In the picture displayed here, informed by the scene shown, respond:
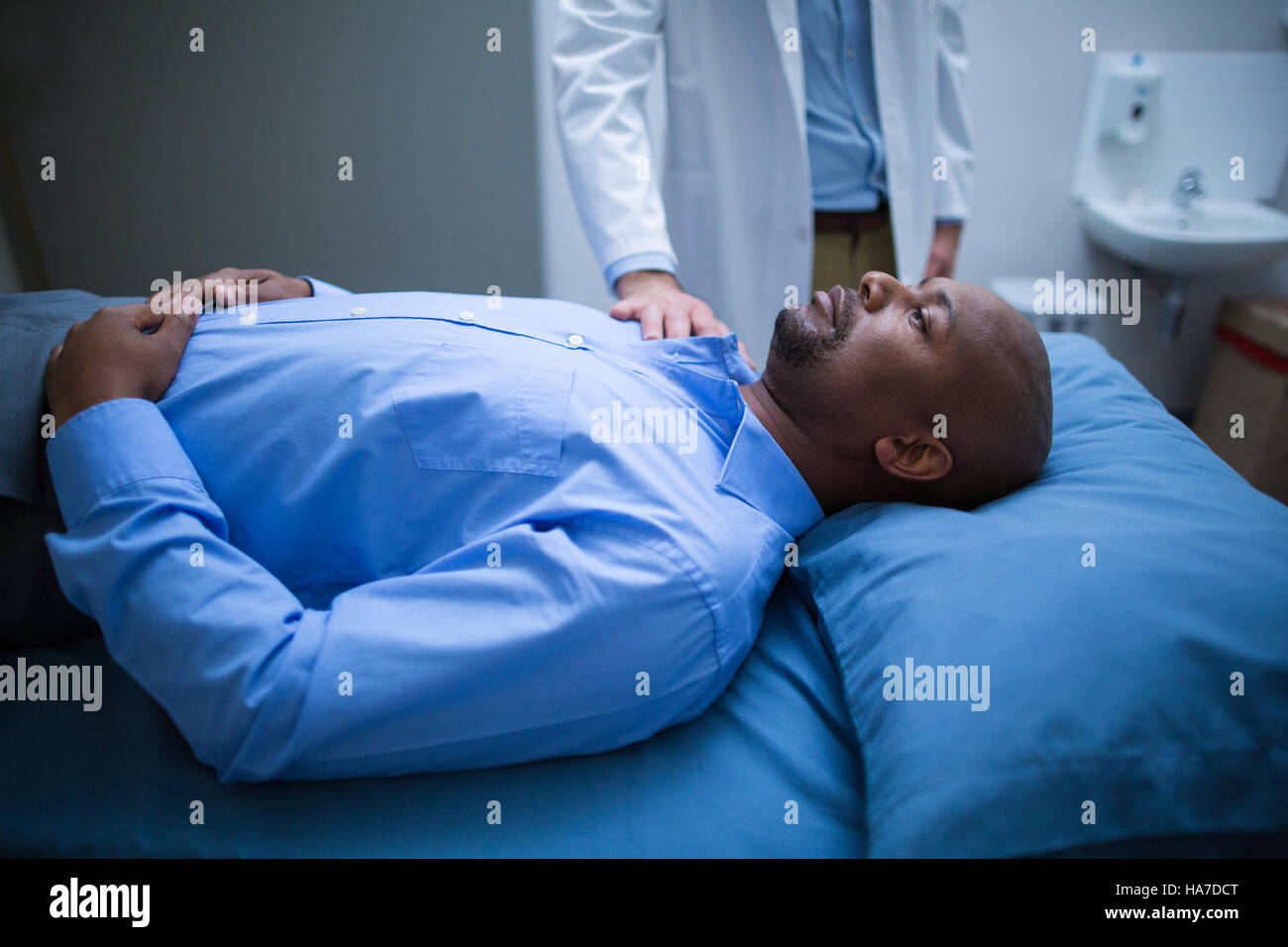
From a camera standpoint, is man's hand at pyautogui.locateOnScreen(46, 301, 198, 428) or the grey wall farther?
the grey wall

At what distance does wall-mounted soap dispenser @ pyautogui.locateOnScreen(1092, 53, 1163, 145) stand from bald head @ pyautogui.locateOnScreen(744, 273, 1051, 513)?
196 cm

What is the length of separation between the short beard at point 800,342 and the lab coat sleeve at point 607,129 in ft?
1.24

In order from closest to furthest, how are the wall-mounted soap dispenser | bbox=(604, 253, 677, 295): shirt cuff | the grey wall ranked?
1. bbox=(604, 253, 677, 295): shirt cuff
2. the grey wall
3. the wall-mounted soap dispenser

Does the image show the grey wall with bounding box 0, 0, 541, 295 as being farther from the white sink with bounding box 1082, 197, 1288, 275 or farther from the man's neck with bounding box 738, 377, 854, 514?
the white sink with bounding box 1082, 197, 1288, 275

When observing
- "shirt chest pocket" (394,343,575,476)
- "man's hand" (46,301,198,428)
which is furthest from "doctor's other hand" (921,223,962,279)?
"man's hand" (46,301,198,428)

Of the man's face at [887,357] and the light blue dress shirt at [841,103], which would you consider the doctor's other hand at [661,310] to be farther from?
the light blue dress shirt at [841,103]

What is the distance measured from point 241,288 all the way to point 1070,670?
3.68 feet

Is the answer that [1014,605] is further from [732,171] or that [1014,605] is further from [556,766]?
[732,171]

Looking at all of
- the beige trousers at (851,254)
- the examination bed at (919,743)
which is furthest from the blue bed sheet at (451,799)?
the beige trousers at (851,254)

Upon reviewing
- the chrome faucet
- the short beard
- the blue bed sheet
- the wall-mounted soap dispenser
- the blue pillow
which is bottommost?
the blue bed sheet

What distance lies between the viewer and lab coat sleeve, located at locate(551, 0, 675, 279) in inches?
52.8

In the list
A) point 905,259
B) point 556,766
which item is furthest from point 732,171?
point 556,766

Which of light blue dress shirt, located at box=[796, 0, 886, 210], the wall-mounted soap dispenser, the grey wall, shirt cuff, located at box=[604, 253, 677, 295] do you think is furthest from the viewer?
the wall-mounted soap dispenser

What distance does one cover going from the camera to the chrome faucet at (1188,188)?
240 centimetres
